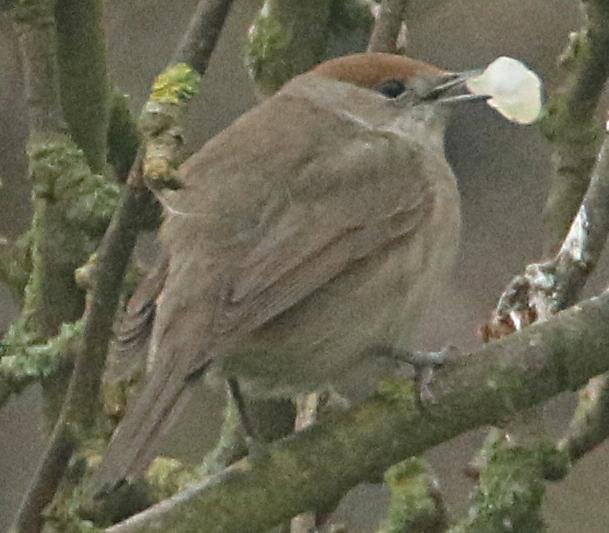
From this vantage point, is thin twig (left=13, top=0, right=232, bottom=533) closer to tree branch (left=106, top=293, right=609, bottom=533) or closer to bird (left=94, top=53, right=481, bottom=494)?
bird (left=94, top=53, right=481, bottom=494)

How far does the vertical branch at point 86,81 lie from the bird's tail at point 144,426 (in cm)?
75

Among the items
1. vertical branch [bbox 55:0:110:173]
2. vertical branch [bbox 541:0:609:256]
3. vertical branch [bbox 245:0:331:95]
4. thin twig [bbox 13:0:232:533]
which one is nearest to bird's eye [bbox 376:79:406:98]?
vertical branch [bbox 245:0:331:95]

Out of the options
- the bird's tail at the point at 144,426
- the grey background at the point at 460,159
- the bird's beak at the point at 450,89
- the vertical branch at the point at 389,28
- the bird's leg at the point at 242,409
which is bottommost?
the grey background at the point at 460,159

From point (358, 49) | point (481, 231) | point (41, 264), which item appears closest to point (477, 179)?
point (481, 231)

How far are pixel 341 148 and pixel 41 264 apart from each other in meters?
0.61

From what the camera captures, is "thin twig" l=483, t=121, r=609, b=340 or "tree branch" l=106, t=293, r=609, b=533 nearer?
"tree branch" l=106, t=293, r=609, b=533

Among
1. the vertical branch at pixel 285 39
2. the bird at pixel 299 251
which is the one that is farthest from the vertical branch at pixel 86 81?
the vertical branch at pixel 285 39

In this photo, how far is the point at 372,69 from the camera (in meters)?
3.43

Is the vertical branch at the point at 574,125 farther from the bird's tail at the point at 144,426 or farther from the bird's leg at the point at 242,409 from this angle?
the bird's tail at the point at 144,426

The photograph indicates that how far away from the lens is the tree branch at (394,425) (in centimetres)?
238

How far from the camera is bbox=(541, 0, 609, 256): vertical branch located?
303cm

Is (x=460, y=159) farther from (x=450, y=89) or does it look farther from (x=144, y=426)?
(x=144, y=426)

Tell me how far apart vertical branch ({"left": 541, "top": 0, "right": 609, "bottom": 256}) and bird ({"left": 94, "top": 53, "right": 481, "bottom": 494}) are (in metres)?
0.20

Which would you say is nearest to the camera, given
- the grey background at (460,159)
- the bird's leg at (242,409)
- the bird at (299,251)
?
the bird at (299,251)
